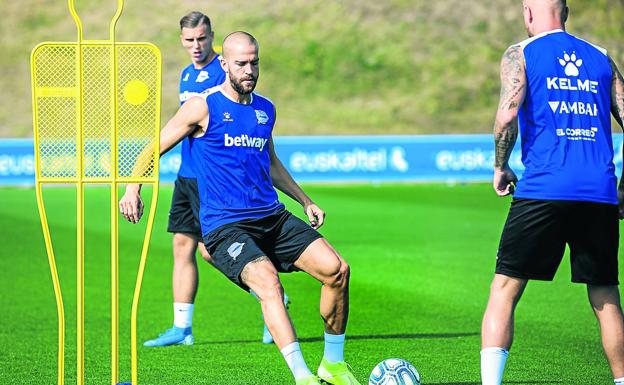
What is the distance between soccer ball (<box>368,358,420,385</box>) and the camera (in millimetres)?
6309

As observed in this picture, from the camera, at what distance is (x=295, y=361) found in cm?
598

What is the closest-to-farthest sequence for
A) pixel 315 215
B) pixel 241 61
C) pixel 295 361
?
pixel 295 361, pixel 241 61, pixel 315 215

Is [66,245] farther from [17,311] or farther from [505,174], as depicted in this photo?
[505,174]

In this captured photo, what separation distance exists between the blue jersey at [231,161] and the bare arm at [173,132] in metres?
0.06

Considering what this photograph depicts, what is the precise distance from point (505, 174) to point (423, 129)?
1303 inches

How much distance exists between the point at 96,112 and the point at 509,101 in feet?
6.90

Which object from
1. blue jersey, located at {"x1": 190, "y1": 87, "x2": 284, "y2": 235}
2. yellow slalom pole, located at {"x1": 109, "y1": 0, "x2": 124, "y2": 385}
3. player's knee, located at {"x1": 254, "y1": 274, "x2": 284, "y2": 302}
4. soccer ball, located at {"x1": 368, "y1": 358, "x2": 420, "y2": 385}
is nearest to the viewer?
yellow slalom pole, located at {"x1": 109, "y1": 0, "x2": 124, "y2": 385}

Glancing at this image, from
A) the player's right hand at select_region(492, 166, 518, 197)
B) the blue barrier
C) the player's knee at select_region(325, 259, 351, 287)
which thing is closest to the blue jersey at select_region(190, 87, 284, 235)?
the player's knee at select_region(325, 259, 351, 287)

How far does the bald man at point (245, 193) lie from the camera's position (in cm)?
647

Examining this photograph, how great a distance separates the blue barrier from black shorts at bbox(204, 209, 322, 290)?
18.1m

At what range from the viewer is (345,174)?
82.5 feet

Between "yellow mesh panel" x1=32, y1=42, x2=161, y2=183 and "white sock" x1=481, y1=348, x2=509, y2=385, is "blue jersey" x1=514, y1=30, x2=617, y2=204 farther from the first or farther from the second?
"yellow mesh panel" x1=32, y1=42, x2=161, y2=183

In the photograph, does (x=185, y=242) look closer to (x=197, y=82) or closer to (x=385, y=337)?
(x=197, y=82)

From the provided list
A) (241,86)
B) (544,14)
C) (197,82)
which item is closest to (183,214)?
(197,82)
